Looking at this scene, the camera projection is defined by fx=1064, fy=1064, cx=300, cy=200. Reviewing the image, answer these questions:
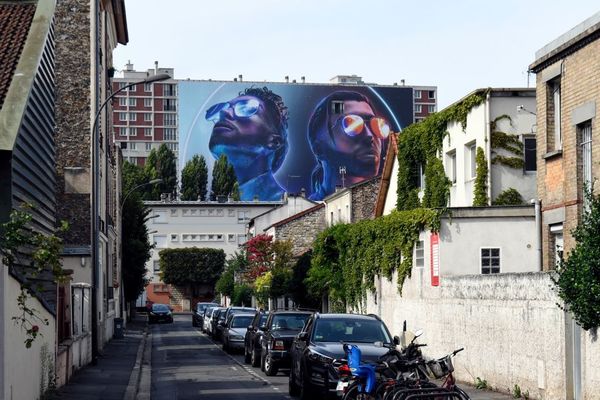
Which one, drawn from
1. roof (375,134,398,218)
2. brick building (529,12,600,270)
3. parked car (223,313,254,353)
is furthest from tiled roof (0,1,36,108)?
roof (375,134,398,218)

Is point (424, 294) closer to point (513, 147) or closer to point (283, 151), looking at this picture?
point (513, 147)

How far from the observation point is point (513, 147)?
101 feet

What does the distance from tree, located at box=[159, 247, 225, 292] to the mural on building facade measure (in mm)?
21710

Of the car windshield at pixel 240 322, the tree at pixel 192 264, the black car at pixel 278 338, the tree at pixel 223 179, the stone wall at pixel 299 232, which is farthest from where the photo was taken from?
the tree at pixel 223 179

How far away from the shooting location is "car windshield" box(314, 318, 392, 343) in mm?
19672

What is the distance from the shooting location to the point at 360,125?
139625mm

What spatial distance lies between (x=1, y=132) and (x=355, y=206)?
40.6 meters

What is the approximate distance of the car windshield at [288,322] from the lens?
93.4 feet

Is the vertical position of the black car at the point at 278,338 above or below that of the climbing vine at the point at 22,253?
below

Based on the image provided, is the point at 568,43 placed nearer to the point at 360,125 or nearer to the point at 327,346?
the point at 327,346

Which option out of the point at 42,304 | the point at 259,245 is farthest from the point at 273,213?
the point at 42,304

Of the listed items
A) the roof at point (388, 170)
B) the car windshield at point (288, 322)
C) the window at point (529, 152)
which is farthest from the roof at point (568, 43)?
the roof at point (388, 170)

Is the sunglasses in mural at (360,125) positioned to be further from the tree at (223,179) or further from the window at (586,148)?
the window at (586,148)

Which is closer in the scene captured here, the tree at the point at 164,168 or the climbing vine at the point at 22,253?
the climbing vine at the point at 22,253
